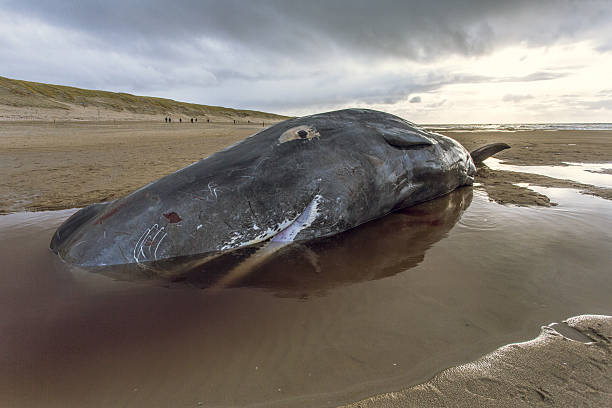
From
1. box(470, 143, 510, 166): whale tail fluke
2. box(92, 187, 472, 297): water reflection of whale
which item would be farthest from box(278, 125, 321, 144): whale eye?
box(470, 143, 510, 166): whale tail fluke

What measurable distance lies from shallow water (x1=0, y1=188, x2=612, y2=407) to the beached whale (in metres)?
0.23

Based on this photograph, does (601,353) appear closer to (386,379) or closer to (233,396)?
(386,379)

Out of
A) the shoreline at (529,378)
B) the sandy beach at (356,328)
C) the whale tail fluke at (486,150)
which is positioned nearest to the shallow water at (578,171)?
the whale tail fluke at (486,150)

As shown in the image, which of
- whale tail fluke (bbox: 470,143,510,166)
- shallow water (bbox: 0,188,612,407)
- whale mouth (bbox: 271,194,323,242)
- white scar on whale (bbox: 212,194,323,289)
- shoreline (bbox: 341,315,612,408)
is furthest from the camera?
whale tail fluke (bbox: 470,143,510,166)

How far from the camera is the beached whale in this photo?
2762mm

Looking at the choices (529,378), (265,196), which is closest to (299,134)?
(265,196)

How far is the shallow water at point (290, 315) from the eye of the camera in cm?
145

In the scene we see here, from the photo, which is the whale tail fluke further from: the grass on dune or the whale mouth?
the grass on dune

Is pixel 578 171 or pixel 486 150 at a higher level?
pixel 486 150

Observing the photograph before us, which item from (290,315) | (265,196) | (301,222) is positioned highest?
(265,196)

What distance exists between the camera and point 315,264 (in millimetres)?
2711

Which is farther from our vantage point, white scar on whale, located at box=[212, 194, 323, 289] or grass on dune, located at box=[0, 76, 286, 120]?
grass on dune, located at box=[0, 76, 286, 120]

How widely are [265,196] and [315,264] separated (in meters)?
0.86

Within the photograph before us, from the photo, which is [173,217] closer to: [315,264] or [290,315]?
[315,264]
